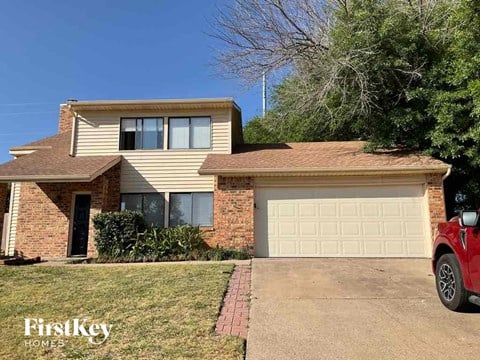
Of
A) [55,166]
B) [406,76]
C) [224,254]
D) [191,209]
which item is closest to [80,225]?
[55,166]

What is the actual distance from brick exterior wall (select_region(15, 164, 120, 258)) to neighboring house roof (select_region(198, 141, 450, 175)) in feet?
11.8

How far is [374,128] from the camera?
42.1 feet

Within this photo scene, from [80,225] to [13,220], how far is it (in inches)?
102

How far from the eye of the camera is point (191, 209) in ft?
42.6

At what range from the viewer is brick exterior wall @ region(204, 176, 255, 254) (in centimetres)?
1125

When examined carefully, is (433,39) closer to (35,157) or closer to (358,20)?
(358,20)

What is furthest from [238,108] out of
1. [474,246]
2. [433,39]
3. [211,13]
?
[474,246]

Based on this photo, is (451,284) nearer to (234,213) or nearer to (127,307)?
(127,307)

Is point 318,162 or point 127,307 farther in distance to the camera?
point 318,162

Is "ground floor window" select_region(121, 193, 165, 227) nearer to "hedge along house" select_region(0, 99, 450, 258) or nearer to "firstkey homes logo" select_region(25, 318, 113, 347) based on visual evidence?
"hedge along house" select_region(0, 99, 450, 258)

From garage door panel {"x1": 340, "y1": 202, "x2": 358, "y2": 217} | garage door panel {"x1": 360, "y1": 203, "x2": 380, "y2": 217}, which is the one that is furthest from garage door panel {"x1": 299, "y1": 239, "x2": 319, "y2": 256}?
garage door panel {"x1": 360, "y1": 203, "x2": 380, "y2": 217}

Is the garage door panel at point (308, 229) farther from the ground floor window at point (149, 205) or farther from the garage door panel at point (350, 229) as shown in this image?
the ground floor window at point (149, 205)

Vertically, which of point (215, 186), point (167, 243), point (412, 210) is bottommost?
point (167, 243)

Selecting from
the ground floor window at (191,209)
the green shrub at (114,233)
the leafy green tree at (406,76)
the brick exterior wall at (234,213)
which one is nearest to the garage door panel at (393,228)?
the leafy green tree at (406,76)
